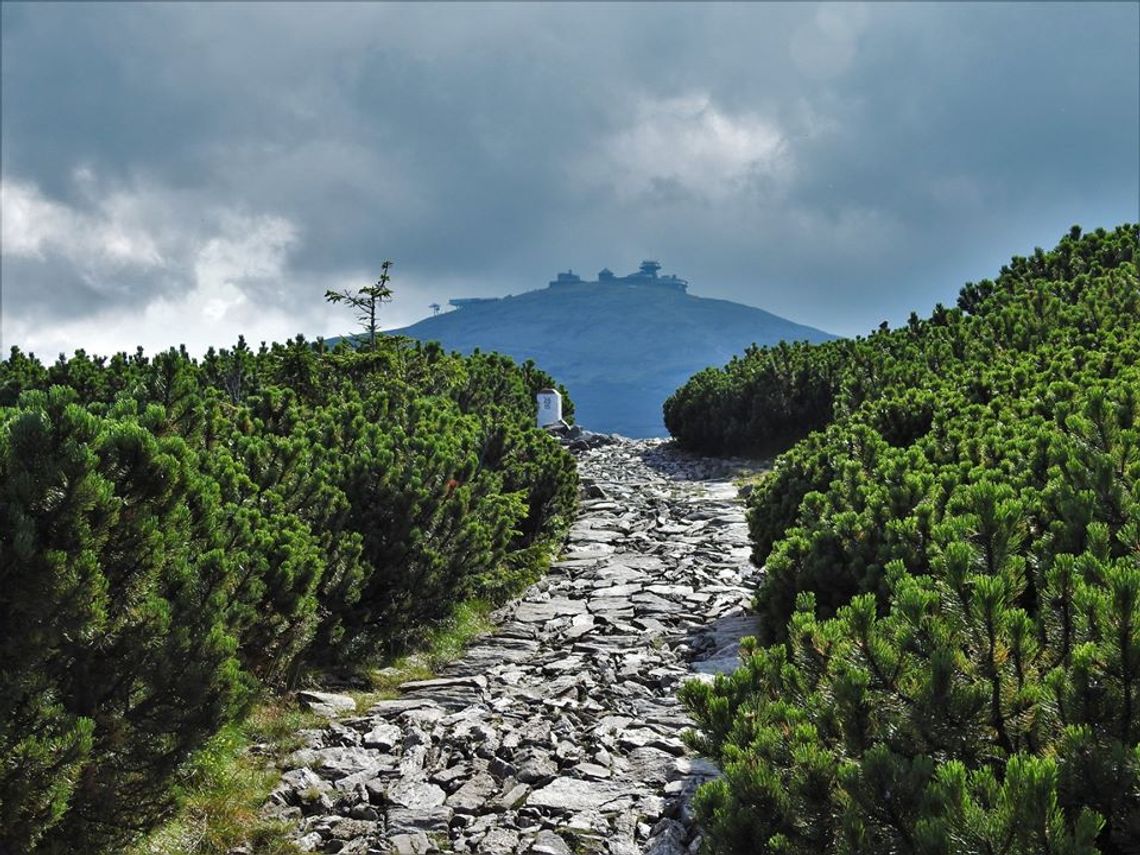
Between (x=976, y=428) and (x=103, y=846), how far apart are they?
745 cm

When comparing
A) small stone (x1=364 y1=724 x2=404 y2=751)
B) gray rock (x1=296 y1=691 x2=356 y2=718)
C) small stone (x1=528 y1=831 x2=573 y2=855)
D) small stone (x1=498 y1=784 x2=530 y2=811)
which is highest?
gray rock (x1=296 y1=691 x2=356 y2=718)

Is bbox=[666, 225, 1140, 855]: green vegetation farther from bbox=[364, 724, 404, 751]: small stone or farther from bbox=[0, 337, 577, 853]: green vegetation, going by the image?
bbox=[364, 724, 404, 751]: small stone

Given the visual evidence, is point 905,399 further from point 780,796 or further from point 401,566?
point 780,796

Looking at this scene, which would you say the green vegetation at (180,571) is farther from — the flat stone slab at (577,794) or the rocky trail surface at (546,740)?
the flat stone slab at (577,794)

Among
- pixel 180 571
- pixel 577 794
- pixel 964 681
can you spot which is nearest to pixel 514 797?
pixel 577 794

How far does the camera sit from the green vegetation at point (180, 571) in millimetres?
4262

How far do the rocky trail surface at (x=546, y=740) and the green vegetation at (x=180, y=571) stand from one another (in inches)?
30.5

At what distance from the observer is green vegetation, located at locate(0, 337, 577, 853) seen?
168 inches

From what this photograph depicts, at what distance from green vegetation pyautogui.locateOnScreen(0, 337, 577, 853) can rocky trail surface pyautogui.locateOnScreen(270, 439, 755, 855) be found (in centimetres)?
77

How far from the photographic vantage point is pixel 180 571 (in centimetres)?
494

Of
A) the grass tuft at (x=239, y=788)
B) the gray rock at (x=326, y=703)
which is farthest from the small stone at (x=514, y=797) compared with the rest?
the gray rock at (x=326, y=703)

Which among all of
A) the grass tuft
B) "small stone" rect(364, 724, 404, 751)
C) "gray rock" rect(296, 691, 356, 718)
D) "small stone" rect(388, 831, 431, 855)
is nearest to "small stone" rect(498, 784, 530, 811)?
"small stone" rect(388, 831, 431, 855)

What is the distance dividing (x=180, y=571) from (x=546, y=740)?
10.5 ft

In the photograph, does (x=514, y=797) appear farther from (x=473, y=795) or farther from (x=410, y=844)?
(x=410, y=844)
